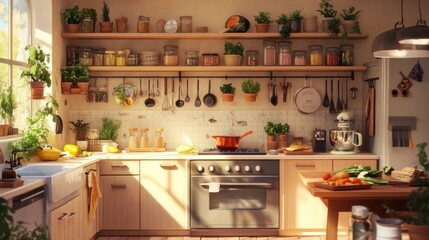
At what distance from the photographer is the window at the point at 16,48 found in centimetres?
524

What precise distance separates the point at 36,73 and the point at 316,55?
296 centimetres

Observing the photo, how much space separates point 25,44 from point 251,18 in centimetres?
249

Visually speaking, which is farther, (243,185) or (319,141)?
(319,141)

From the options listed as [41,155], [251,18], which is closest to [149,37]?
[251,18]

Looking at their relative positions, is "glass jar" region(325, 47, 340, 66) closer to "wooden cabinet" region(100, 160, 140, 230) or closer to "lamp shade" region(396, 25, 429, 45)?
"wooden cabinet" region(100, 160, 140, 230)

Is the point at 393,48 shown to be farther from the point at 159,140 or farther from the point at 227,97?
the point at 159,140

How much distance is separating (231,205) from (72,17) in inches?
105

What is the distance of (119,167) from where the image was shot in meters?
5.98

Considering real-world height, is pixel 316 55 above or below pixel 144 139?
above

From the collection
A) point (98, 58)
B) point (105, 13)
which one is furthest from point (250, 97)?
point (105, 13)

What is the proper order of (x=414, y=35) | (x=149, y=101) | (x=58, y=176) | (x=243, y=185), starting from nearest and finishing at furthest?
(x=414, y=35), (x=58, y=176), (x=243, y=185), (x=149, y=101)

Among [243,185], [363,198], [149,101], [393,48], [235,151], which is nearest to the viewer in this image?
[363,198]

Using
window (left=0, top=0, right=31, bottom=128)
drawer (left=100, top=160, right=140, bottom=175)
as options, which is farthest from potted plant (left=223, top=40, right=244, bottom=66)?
window (left=0, top=0, right=31, bottom=128)

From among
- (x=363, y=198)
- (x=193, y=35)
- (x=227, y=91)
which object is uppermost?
(x=193, y=35)
